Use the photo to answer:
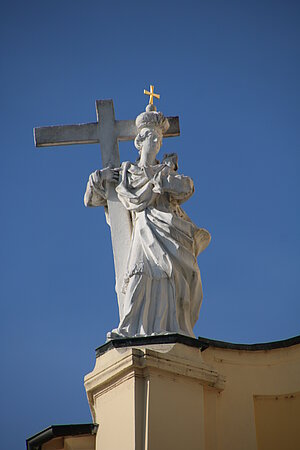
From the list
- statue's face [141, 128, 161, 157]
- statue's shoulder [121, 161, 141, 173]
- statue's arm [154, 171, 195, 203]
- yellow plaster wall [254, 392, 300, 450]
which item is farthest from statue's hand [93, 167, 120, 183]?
yellow plaster wall [254, 392, 300, 450]

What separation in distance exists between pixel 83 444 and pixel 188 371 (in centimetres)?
138

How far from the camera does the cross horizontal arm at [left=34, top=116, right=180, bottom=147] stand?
41.3 feet

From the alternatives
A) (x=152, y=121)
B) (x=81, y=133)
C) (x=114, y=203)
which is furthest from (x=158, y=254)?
(x=81, y=133)

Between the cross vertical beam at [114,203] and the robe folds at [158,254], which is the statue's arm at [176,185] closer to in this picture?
the robe folds at [158,254]

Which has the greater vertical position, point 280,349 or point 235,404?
point 280,349

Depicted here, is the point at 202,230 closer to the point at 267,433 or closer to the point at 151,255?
the point at 151,255

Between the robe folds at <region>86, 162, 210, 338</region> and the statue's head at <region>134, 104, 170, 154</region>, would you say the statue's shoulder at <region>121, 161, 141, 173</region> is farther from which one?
the statue's head at <region>134, 104, 170, 154</region>

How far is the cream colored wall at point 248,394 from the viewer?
34.5 ft

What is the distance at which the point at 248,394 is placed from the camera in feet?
36.5

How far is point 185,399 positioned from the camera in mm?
10180

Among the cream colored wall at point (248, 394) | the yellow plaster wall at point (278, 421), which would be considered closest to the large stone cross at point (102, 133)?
the cream colored wall at point (248, 394)

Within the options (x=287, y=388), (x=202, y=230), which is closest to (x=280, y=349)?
(x=287, y=388)

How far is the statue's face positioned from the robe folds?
23 cm

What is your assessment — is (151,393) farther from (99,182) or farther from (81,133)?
(81,133)
